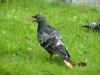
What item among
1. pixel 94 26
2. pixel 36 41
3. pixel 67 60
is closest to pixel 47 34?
pixel 67 60

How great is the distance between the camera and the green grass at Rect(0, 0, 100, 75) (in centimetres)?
884

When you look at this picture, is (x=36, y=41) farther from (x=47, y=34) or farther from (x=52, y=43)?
(x=52, y=43)

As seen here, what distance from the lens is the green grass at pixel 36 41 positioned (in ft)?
29.0

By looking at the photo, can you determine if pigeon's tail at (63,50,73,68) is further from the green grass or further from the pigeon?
the pigeon

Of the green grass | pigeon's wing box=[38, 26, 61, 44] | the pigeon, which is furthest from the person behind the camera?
the pigeon

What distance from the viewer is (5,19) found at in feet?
40.5

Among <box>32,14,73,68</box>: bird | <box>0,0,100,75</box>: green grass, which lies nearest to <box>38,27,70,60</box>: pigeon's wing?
<box>32,14,73,68</box>: bird

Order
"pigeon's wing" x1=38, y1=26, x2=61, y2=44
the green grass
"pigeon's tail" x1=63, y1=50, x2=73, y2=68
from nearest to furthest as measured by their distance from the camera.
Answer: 1. the green grass
2. "pigeon's tail" x1=63, y1=50, x2=73, y2=68
3. "pigeon's wing" x1=38, y1=26, x2=61, y2=44

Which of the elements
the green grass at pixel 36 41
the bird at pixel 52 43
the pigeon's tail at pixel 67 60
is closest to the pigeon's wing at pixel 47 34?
the bird at pixel 52 43

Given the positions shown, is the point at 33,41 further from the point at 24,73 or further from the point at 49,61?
the point at 24,73

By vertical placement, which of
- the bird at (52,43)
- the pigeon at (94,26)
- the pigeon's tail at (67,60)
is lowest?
the pigeon at (94,26)

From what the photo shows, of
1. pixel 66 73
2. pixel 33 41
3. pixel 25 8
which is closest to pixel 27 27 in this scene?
pixel 33 41

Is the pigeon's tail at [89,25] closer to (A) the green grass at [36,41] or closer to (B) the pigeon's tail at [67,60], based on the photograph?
(A) the green grass at [36,41]

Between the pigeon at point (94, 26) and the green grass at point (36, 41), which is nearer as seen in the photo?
the green grass at point (36, 41)
